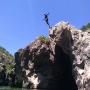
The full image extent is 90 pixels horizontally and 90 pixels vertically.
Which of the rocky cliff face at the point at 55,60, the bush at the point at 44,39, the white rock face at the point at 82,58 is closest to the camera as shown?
the white rock face at the point at 82,58

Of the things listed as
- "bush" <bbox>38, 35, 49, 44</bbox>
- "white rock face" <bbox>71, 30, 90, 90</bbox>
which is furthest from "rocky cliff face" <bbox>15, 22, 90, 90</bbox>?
"bush" <bbox>38, 35, 49, 44</bbox>

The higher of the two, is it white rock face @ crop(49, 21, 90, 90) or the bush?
the bush

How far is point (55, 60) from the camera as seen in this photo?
238 ft

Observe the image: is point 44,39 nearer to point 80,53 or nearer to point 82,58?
point 80,53

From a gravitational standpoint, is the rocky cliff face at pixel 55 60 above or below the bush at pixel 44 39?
below

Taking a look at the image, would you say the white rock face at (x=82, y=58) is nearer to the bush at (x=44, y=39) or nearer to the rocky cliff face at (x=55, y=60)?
the rocky cliff face at (x=55, y=60)

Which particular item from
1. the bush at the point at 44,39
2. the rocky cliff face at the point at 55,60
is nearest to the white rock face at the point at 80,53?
the rocky cliff face at the point at 55,60

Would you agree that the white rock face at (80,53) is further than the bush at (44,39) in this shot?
No

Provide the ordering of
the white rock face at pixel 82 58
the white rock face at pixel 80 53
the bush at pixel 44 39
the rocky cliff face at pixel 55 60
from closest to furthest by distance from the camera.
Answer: the white rock face at pixel 82 58
the white rock face at pixel 80 53
the rocky cliff face at pixel 55 60
the bush at pixel 44 39

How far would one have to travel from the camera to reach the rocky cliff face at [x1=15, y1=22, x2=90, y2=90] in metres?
53.5

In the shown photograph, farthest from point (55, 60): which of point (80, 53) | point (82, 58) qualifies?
point (82, 58)

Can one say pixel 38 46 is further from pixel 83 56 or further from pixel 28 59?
pixel 83 56

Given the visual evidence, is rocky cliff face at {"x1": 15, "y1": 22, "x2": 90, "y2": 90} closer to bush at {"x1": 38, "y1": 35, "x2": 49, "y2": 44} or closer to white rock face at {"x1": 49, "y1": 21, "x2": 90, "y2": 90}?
white rock face at {"x1": 49, "y1": 21, "x2": 90, "y2": 90}

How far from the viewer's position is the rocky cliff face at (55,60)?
53.5m
